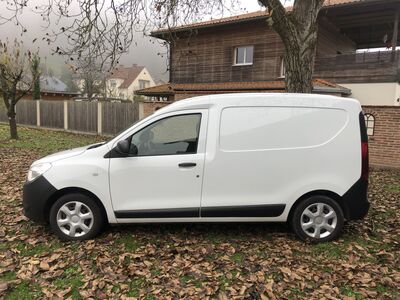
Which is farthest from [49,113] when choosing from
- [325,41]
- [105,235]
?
[105,235]

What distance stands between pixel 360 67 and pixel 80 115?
15978 millimetres

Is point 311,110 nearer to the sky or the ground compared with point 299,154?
nearer to the sky

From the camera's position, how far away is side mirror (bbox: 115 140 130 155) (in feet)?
15.4

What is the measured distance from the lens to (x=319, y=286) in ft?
12.6

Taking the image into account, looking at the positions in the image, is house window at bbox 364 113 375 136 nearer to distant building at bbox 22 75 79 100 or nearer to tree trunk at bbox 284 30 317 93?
tree trunk at bbox 284 30 317 93

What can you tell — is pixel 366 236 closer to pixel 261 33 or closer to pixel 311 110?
pixel 311 110

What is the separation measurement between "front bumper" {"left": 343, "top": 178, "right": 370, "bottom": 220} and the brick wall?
7.52 m

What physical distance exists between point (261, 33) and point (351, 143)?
17.0 metres

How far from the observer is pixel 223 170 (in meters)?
4.73

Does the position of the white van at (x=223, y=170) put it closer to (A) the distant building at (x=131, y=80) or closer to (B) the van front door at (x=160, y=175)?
(B) the van front door at (x=160, y=175)

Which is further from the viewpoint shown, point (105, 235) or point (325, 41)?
point (325, 41)

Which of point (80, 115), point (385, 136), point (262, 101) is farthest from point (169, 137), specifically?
point (80, 115)

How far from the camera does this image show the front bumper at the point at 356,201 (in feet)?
15.9

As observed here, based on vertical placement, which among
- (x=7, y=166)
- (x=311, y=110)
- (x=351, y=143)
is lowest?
(x=7, y=166)
